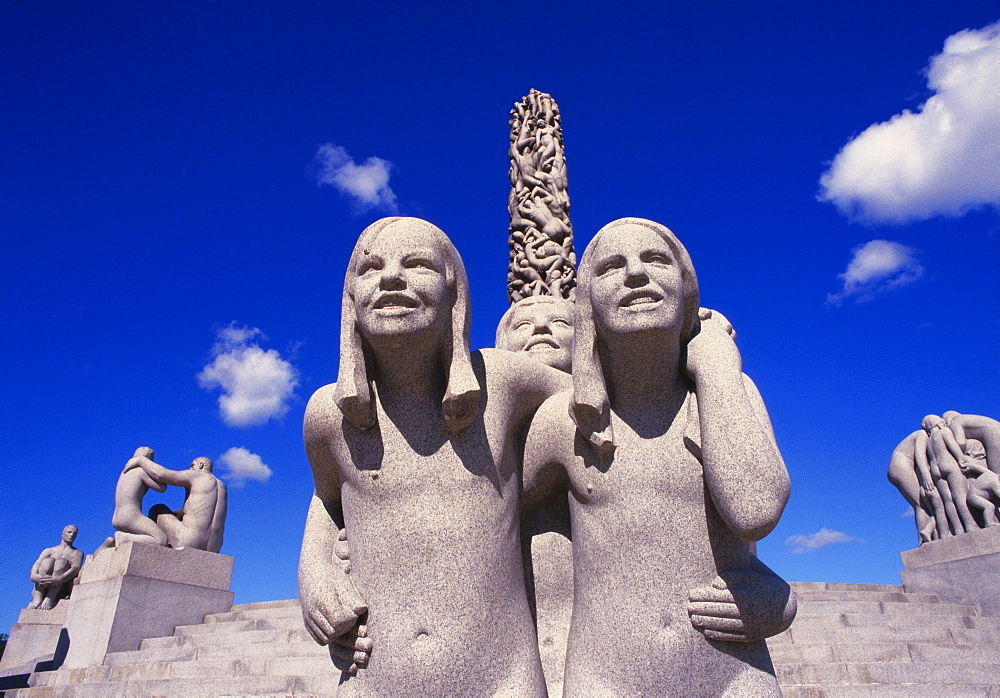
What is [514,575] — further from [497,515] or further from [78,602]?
[78,602]

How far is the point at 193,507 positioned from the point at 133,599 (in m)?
1.74

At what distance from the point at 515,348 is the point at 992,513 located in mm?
7690

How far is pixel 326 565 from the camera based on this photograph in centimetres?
284

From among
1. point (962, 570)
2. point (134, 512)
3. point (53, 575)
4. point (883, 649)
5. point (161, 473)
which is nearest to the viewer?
point (883, 649)

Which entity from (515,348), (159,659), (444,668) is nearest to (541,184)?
(515,348)

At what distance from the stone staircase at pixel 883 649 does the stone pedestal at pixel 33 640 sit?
10.5m

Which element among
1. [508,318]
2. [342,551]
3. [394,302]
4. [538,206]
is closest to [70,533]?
[538,206]

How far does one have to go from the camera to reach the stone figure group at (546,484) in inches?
97.3

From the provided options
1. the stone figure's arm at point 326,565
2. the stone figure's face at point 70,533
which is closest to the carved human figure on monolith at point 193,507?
the stone figure's face at point 70,533

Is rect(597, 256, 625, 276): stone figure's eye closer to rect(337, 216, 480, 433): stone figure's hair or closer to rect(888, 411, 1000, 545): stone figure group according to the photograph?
rect(337, 216, 480, 433): stone figure's hair

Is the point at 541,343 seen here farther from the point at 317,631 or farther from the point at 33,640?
the point at 33,640

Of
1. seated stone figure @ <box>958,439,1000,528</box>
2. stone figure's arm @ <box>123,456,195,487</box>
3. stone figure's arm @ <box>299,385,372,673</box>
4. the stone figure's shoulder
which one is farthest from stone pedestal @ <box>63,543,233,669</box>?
seated stone figure @ <box>958,439,1000,528</box>

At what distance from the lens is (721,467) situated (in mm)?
2418

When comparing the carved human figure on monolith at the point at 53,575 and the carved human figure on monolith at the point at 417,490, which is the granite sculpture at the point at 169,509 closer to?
the carved human figure on monolith at the point at 53,575
